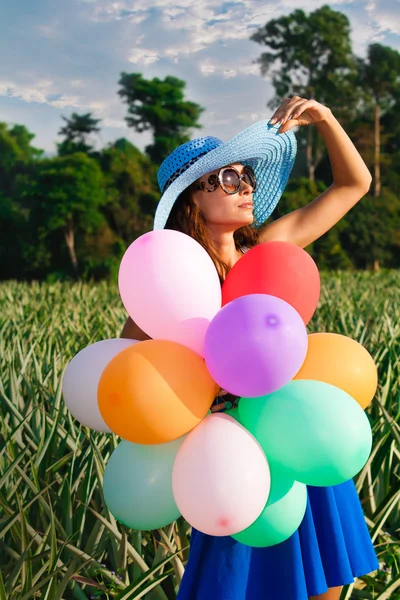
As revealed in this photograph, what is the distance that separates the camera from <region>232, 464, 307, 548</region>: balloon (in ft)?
4.17

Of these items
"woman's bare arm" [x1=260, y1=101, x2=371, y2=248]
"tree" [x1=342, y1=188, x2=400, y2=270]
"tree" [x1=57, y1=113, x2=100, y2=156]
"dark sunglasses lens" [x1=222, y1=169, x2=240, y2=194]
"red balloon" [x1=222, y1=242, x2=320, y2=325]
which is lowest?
"tree" [x1=342, y1=188, x2=400, y2=270]

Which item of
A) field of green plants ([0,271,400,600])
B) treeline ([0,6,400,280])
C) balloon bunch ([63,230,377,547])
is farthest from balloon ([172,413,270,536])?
treeline ([0,6,400,280])

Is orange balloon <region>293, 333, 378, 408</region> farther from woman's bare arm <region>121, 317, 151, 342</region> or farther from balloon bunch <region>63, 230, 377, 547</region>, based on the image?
woman's bare arm <region>121, 317, 151, 342</region>

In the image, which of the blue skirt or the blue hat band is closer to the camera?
the blue skirt

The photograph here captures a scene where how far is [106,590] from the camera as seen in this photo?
5.77 ft

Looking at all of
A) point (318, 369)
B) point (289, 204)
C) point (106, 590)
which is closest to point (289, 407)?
point (318, 369)

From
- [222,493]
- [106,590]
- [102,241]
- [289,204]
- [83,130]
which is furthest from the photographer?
[83,130]

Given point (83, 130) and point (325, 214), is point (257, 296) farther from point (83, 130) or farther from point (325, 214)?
point (83, 130)

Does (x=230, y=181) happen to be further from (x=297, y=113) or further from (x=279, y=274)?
(x=279, y=274)

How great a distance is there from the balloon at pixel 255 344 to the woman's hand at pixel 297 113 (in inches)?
22.3

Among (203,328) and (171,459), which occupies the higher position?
(203,328)

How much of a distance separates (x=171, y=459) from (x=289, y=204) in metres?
22.1

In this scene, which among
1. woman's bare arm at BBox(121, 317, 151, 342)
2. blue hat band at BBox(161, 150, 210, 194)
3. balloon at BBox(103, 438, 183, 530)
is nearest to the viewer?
balloon at BBox(103, 438, 183, 530)

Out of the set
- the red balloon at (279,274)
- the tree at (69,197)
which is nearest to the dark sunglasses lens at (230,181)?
the red balloon at (279,274)
